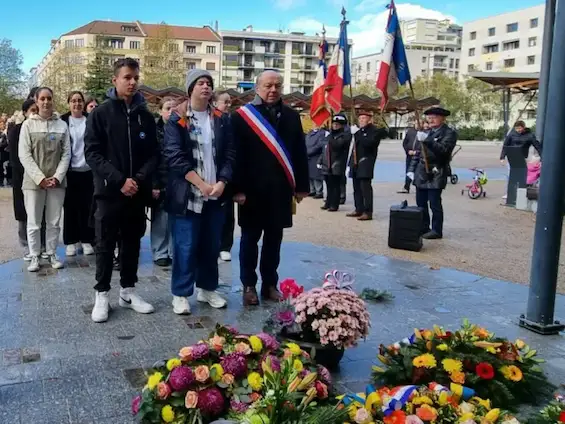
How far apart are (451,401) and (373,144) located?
8.37 metres

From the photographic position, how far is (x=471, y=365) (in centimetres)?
339

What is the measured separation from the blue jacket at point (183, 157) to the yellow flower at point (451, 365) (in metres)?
2.31

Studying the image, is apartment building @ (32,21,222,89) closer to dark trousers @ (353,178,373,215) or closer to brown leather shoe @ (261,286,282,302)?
dark trousers @ (353,178,373,215)

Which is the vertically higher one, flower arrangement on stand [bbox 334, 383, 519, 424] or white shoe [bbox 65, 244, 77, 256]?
flower arrangement on stand [bbox 334, 383, 519, 424]

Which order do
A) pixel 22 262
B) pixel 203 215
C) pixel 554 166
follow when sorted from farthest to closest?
pixel 22 262 → pixel 203 215 → pixel 554 166

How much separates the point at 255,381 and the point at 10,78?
155ft

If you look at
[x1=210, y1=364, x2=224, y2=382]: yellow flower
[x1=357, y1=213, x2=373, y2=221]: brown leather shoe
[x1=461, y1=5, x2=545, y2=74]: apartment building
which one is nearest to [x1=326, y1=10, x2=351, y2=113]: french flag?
[x1=357, y1=213, x2=373, y2=221]: brown leather shoe

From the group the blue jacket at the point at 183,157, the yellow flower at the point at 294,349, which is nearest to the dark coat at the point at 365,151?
the blue jacket at the point at 183,157

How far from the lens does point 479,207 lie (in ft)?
43.5

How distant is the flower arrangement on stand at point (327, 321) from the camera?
3.53 m

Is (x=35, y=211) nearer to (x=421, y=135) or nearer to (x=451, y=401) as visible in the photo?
(x=451, y=401)

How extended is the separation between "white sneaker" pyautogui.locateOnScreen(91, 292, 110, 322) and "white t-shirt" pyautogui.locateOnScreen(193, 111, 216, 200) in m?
1.21

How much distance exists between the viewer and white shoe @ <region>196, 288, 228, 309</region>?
16.9 feet

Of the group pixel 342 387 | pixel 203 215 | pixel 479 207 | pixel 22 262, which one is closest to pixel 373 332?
pixel 342 387
